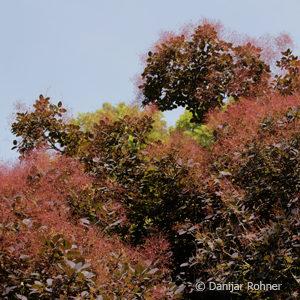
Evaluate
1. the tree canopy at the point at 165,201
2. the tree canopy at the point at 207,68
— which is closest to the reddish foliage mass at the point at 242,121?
the tree canopy at the point at 165,201

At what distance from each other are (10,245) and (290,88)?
19.3 ft

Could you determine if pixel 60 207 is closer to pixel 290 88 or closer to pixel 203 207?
pixel 203 207

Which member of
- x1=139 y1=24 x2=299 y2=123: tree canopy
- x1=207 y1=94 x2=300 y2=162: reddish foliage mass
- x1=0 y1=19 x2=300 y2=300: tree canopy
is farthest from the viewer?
x1=139 y1=24 x2=299 y2=123: tree canopy

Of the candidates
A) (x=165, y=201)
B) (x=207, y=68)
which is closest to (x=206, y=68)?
(x=207, y=68)

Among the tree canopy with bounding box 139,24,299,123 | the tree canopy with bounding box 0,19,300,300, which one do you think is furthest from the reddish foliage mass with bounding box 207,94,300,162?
the tree canopy with bounding box 139,24,299,123

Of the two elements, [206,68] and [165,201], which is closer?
[165,201]

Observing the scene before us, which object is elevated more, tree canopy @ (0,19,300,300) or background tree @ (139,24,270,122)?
background tree @ (139,24,270,122)

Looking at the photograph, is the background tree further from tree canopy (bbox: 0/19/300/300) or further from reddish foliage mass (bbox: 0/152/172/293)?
reddish foliage mass (bbox: 0/152/172/293)

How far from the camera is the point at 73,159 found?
6.00 m

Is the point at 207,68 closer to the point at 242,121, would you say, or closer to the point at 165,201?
the point at 242,121

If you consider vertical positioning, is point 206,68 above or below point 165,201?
above

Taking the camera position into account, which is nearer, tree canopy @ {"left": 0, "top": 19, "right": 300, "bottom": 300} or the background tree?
tree canopy @ {"left": 0, "top": 19, "right": 300, "bottom": 300}

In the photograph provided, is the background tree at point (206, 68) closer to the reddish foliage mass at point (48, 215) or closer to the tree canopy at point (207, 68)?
the tree canopy at point (207, 68)

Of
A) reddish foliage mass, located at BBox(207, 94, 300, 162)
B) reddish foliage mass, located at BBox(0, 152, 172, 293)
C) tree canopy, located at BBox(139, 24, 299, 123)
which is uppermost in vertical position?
tree canopy, located at BBox(139, 24, 299, 123)
